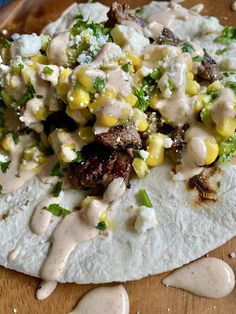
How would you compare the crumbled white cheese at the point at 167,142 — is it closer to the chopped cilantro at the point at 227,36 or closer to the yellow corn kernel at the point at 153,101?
the yellow corn kernel at the point at 153,101

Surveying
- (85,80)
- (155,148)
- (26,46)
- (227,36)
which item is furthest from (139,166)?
(227,36)

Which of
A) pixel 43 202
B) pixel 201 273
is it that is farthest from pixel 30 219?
pixel 201 273

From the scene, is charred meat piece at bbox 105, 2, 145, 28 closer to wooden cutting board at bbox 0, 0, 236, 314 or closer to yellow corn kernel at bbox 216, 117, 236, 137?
yellow corn kernel at bbox 216, 117, 236, 137

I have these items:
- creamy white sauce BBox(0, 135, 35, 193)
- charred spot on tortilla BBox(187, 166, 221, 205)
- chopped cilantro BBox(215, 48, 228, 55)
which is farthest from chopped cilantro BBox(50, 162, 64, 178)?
chopped cilantro BBox(215, 48, 228, 55)

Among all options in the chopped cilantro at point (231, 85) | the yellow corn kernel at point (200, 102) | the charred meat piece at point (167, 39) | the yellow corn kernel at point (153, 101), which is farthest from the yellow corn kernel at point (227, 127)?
the charred meat piece at point (167, 39)

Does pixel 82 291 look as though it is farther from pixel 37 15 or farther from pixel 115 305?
pixel 37 15
